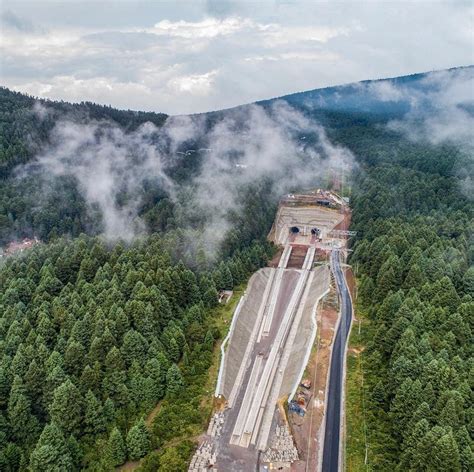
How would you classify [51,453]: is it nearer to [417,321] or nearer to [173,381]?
[173,381]

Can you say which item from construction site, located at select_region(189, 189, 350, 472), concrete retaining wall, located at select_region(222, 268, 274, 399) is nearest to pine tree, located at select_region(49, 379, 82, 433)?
construction site, located at select_region(189, 189, 350, 472)

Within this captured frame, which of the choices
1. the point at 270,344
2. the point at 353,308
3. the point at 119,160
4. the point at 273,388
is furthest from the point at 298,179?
the point at 273,388

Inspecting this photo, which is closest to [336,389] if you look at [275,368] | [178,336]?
[275,368]

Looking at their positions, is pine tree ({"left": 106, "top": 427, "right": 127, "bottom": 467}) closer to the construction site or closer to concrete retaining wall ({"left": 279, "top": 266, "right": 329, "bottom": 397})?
the construction site

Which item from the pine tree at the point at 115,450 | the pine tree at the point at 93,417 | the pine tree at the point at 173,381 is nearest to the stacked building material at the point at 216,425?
the pine tree at the point at 173,381

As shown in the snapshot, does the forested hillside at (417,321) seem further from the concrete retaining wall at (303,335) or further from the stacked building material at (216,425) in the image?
the stacked building material at (216,425)

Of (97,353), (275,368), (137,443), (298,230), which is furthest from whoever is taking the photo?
(298,230)
